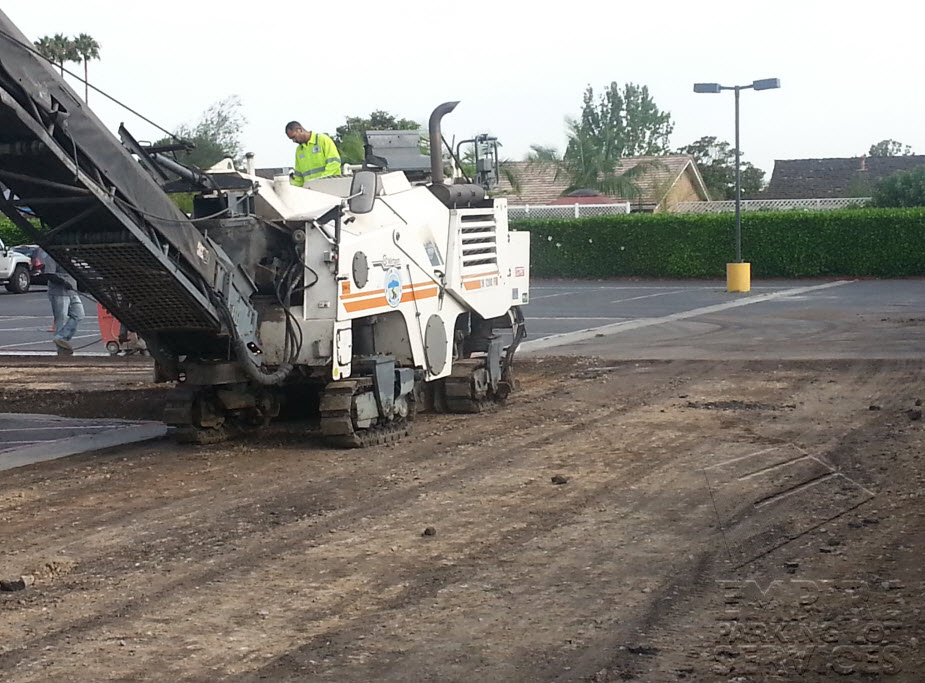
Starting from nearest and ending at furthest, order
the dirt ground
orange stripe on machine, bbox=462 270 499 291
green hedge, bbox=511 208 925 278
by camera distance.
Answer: the dirt ground → orange stripe on machine, bbox=462 270 499 291 → green hedge, bbox=511 208 925 278

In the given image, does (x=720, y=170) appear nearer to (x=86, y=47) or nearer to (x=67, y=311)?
(x=86, y=47)

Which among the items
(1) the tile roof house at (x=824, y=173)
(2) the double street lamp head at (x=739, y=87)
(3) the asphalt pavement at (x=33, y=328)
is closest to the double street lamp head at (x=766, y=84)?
(2) the double street lamp head at (x=739, y=87)

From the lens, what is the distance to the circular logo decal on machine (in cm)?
1180

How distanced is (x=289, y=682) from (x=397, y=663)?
48 cm

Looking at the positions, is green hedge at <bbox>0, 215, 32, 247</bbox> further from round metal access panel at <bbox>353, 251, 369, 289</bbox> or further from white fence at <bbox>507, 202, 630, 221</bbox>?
round metal access panel at <bbox>353, 251, 369, 289</bbox>

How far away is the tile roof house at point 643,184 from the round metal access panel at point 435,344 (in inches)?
1833

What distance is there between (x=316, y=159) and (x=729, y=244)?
29.3 meters

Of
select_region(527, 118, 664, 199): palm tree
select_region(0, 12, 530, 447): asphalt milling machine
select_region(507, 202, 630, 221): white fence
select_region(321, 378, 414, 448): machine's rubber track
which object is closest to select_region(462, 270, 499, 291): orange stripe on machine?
select_region(0, 12, 530, 447): asphalt milling machine

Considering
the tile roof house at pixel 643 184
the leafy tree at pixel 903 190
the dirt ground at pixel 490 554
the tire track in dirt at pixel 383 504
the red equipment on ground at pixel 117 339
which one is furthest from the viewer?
the tile roof house at pixel 643 184

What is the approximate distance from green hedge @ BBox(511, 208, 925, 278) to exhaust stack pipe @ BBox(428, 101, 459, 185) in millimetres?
27935

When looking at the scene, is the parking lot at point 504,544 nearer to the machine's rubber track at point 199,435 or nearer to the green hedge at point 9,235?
the machine's rubber track at point 199,435

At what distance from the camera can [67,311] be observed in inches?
800

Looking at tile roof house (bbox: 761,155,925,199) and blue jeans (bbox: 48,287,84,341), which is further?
tile roof house (bbox: 761,155,925,199)

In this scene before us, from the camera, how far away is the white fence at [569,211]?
4578cm
